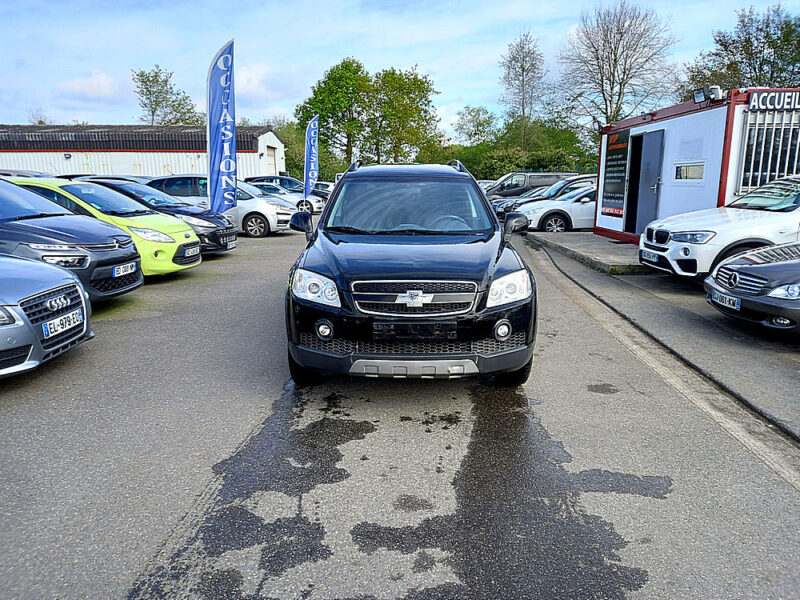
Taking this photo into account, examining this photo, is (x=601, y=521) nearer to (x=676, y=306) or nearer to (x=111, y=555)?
(x=111, y=555)

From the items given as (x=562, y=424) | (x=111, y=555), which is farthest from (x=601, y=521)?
(x=111, y=555)

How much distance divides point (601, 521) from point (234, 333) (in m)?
4.49

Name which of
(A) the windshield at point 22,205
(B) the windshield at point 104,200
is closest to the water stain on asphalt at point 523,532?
(A) the windshield at point 22,205

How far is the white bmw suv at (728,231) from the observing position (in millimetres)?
8008

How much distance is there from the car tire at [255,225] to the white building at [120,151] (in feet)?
75.0

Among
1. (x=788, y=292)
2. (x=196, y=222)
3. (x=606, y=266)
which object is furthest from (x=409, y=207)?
(x=196, y=222)

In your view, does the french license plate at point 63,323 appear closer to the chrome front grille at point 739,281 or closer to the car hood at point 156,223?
the car hood at point 156,223

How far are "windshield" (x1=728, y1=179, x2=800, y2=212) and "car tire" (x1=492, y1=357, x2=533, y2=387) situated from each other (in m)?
5.80

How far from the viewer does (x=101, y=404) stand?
4367 millimetres

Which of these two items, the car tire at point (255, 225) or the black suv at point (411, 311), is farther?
the car tire at point (255, 225)

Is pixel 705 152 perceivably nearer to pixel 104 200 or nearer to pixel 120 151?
pixel 104 200

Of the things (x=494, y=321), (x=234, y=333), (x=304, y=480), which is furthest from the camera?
(x=234, y=333)

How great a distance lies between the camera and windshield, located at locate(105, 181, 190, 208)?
11547 millimetres

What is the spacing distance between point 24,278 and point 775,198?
9104 millimetres
